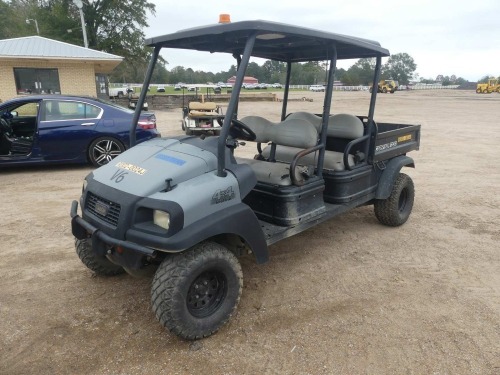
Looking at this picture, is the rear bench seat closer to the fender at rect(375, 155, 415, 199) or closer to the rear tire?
the fender at rect(375, 155, 415, 199)

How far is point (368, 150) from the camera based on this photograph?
4184 millimetres

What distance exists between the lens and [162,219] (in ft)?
8.02

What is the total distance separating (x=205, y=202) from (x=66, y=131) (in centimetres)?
545

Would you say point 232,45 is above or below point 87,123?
above

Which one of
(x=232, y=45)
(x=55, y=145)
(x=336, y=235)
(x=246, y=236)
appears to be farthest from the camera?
(x=55, y=145)

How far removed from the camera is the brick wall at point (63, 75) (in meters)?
16.6

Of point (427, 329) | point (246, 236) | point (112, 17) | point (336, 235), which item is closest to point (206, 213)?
point (246, 236)

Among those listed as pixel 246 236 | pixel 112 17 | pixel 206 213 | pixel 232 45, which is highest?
pixel 112 17

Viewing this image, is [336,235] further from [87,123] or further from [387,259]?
[87,123]

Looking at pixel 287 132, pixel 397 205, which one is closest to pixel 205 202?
pixel 287 132

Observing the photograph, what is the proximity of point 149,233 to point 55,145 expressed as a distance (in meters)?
5.45

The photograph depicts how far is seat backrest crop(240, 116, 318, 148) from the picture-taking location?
141 inches

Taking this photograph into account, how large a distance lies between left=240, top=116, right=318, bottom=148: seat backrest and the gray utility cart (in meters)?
0.01

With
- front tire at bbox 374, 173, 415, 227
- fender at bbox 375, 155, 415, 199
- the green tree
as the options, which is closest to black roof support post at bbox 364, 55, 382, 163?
fender at bbox 375, 155, 415, 199
